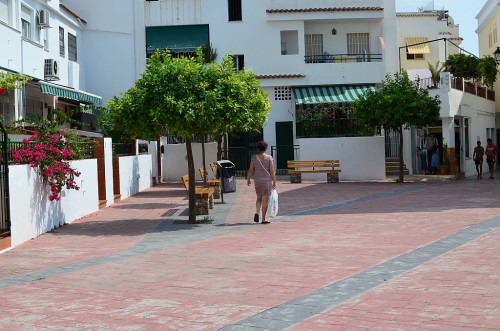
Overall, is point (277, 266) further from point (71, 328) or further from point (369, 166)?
point (369, 166)

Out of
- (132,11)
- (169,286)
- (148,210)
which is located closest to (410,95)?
(148,210)

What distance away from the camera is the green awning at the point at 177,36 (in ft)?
121

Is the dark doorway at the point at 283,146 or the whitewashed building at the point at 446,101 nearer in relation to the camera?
the whitewashed building at the point at 446,101

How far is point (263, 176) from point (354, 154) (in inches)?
661

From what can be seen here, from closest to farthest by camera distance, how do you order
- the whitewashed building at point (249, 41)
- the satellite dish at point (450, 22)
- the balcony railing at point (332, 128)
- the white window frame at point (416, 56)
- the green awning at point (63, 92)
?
the green awning at point (63, 92)
the balcony railing at point (332, 128)
the whitewashed building at point (249, 41)
the white window frame at point (416, 56)
the satellite dish at point (450, 22)

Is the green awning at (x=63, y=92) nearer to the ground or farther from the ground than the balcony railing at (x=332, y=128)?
farther from the ground

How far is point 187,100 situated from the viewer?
14938mm

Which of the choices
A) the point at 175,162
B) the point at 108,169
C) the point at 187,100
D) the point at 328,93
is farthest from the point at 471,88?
the point at 187,100

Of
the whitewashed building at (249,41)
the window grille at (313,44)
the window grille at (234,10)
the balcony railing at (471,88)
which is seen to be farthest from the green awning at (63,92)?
the balcony railing at (471,88)

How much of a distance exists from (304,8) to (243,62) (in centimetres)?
422

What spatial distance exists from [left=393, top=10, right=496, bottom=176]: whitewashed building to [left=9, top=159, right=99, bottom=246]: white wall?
758 inches

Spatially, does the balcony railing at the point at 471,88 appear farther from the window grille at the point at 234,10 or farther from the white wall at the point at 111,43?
the white wall at the point at 111,43

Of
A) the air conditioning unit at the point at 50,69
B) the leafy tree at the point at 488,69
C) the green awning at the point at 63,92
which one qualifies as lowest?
the green awning at the point at 63,92

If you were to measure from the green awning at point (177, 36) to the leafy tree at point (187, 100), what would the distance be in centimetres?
2121
